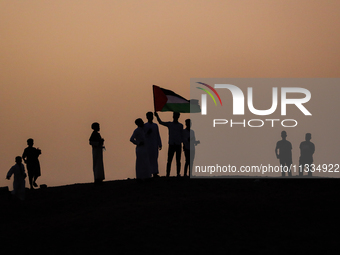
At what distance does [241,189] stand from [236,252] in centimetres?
614

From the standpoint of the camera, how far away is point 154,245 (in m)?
8.83

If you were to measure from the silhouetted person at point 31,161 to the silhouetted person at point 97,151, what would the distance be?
3.18 meters

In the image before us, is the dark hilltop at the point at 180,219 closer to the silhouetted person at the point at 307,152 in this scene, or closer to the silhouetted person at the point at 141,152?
the silhouetted person at the point at 141,152

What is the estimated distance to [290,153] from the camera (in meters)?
17.8

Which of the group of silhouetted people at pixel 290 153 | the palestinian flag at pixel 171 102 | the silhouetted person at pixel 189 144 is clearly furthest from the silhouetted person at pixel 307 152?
the palestinian flag at pixel 171 102

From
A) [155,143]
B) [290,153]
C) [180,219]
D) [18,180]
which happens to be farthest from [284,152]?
[18,180]

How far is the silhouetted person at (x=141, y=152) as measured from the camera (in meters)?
15.7

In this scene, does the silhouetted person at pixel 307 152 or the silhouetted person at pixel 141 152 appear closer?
the silhouetted person at pixel 141 152

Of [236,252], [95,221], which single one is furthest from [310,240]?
[95,221]

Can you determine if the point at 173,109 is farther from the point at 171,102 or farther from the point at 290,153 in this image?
the point at 290,153

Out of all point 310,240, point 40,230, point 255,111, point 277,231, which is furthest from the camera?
point 255,111

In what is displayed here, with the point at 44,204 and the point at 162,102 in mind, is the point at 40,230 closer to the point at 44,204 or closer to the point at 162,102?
the point at 44,204

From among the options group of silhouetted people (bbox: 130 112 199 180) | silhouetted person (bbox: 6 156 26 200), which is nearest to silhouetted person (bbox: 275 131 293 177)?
group of silhouetted people (bbox: 130 112 199 180)

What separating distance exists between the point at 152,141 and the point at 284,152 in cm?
524
